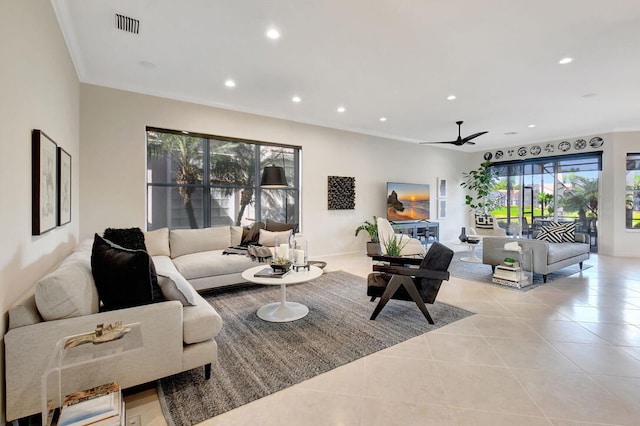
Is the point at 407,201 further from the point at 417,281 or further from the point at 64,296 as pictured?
the point at 64,296

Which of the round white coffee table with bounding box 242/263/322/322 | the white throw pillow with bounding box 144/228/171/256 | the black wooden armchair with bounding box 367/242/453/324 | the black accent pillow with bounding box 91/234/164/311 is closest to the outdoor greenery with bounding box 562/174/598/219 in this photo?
the black wooden armchair with bounding box 367/242/453/324

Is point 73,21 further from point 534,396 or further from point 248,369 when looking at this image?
point 534,396

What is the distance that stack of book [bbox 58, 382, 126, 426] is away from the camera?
1.37 meters

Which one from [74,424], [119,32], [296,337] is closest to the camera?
[74,424]

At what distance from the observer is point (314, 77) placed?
4074 millimetres

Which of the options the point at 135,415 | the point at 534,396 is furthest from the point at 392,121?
the point at 135,415

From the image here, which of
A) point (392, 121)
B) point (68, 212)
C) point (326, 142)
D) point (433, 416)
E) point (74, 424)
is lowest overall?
point (433, 416)

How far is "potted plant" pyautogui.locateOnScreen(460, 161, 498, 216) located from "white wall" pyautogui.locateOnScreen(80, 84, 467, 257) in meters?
0.41

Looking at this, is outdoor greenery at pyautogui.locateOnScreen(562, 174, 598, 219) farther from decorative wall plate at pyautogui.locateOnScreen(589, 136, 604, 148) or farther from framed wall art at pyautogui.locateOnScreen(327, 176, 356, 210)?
framed wall art at pyautogui.locateOnScreen(327, 176, 356, 210)

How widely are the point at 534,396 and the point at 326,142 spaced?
18.1 ft

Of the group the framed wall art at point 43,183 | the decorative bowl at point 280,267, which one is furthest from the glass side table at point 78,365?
the decorative bowl at point 280,267

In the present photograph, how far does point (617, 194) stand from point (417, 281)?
→ 6831mm

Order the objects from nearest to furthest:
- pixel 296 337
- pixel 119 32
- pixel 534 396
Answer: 1. pixel 534 396
2. pixel 296 337
3. pixel 119 32

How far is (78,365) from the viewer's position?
61.6 inches
